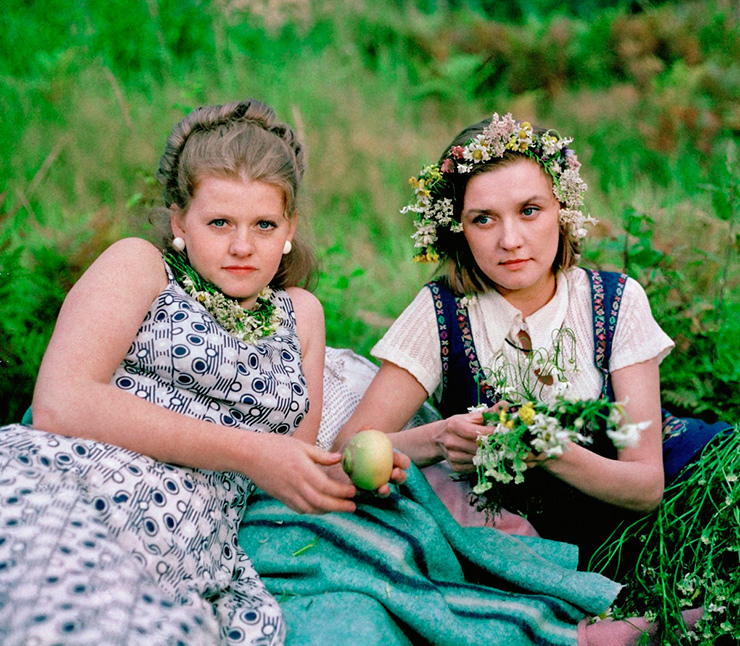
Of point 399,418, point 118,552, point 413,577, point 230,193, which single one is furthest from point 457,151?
point 118,552

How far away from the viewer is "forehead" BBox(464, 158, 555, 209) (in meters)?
2.85

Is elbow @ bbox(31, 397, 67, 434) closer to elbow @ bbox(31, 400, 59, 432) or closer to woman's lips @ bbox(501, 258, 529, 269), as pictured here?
elbow @ bbox(31, 400, 59, 432)

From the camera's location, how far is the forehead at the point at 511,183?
2854mm

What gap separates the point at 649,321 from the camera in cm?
300

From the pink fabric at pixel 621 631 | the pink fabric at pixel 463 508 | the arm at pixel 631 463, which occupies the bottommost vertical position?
the pink fabric at pixel 621 631

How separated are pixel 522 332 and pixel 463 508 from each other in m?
0.69

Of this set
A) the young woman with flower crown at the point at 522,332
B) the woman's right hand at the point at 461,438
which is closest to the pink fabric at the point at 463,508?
the young woman with flower crown at the point at 522,332

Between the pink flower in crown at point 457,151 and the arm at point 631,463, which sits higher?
the pink flower in crown at point 457,151

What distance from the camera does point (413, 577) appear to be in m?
2.42

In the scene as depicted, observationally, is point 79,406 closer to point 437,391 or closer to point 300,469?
point 300,469

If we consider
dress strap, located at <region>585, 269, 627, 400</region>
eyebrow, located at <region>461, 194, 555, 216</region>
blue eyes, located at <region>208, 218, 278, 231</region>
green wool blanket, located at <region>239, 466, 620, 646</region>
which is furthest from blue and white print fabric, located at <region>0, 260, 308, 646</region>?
dress strap, located at <region>585, 269, 627, 400</region>

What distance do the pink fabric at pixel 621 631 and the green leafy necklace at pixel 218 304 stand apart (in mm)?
1446

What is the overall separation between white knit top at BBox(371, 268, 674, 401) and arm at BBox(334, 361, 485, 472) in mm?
54

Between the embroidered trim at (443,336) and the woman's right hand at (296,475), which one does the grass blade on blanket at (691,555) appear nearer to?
the embroidered trim at (443,336)
